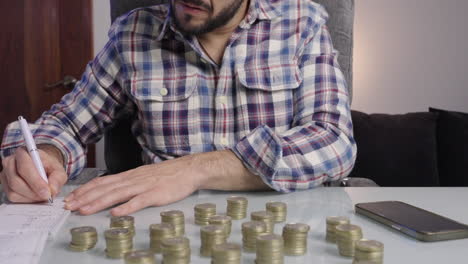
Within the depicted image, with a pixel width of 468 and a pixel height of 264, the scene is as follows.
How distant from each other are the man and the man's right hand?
0.20 metres

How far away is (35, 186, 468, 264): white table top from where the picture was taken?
23.9 inches

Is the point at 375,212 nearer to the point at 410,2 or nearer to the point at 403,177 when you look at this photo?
the point at 403,177

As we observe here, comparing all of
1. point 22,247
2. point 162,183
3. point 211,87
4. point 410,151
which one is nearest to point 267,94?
point 211,87

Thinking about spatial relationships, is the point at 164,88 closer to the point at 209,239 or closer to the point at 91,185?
the point at 91,185

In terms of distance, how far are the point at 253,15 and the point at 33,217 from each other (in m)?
0.79

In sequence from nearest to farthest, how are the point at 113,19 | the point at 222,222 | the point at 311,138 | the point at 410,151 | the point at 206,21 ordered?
the point at 222,222, the point at 311,138, the point at 206,21, the point at 113,19, the point at 410,151

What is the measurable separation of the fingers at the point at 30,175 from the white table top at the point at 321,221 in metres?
0.09

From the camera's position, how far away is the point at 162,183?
Answer: 91 centimetres

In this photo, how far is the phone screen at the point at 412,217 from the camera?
0.69m

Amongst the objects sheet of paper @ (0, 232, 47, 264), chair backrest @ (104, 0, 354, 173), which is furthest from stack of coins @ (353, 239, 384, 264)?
chair backrest @ (104, 0, 354, 173)

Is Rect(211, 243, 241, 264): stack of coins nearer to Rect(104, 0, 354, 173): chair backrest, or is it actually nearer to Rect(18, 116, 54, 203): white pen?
Rect(18, 116, 54, 203): white pen

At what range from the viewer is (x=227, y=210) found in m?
0.80

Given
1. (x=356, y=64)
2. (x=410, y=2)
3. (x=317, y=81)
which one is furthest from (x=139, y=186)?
(x=410, y=2)

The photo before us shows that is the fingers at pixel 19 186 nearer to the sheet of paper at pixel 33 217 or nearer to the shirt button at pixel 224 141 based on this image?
the sheet of paper at pixel 33 217
